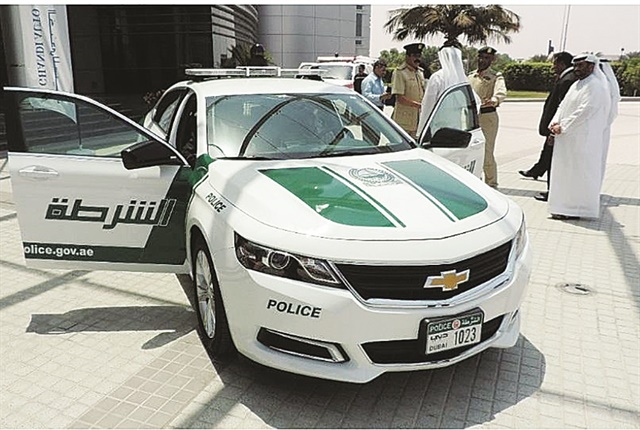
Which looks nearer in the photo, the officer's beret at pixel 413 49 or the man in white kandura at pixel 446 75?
the man in white kandura at pixel 446 75

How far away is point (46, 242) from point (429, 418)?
2.58 meters

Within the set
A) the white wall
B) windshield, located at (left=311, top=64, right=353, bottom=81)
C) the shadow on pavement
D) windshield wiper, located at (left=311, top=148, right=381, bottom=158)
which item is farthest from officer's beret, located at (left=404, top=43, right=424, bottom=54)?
the white wall

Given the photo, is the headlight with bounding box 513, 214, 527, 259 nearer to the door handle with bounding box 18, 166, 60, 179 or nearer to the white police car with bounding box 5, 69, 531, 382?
the white police car with bounding box 5, 69, 531, 382

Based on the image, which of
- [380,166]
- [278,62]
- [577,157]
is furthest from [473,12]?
[380,166]

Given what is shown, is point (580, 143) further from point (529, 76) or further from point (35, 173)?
point (529, 76)

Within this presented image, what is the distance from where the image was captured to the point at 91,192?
3.52 metres

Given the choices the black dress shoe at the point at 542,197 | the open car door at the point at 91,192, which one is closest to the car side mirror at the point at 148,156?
the open car door at the point at 91,192

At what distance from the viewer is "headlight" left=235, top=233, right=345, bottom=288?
2.57 m

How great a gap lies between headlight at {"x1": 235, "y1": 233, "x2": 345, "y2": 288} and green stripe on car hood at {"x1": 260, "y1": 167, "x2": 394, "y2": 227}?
0.85 ft

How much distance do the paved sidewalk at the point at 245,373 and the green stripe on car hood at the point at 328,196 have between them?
3.14 feet

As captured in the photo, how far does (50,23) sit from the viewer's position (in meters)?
7.32

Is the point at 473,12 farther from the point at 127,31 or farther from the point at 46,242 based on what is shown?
the point at 46,242

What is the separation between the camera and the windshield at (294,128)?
143 inches

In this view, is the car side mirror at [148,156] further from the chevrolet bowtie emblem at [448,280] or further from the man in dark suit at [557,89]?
the man in dark suit at [557,89]
